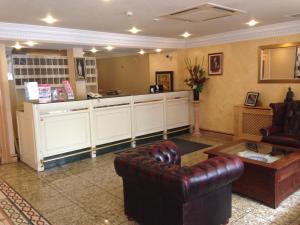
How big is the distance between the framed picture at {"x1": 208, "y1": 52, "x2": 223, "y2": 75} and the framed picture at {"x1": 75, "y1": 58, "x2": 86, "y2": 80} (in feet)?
9.84

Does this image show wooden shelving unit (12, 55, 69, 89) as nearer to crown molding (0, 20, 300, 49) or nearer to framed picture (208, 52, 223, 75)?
crown molding (0, 20, 300, 49)

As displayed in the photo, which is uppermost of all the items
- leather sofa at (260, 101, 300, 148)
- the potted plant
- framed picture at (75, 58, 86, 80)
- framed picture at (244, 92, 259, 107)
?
framed picture at (75, 58, 86, 80)

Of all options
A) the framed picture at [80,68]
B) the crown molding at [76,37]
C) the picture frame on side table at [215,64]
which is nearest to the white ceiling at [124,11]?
the crown molding at [76,37]

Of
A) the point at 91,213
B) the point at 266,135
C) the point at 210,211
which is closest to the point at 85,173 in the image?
the point at 91,213

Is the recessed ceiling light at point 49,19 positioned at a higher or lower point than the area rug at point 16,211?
higher

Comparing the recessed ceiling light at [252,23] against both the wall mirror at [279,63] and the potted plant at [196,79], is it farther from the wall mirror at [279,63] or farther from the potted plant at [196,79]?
the potted plant at [196,79]

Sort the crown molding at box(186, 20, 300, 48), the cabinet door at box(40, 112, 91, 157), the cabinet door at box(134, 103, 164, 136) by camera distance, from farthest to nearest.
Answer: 1. the cabinet door at box(134, 103, 164, 136)
2. the crown molding at box(186, 20, 300, 48)
3. the cabinet door at box(40, 112, 91, 157)

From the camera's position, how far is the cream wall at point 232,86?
528 centimetres

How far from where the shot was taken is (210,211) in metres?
2.38

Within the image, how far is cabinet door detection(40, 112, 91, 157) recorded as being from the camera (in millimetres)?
4324

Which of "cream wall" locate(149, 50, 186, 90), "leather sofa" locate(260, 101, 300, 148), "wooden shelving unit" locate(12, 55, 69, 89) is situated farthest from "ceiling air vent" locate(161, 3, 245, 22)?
"wooden shelving unit" locate(12, 55, 69, 89)

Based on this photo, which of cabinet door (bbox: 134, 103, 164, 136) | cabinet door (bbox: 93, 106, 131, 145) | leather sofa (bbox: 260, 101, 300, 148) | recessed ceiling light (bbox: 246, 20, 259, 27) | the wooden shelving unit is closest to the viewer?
leather sofa (bbox: 260, 101, 300, 148)

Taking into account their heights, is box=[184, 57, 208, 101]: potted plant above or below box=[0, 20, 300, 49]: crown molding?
below

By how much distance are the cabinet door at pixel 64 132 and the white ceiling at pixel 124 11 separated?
154cm
